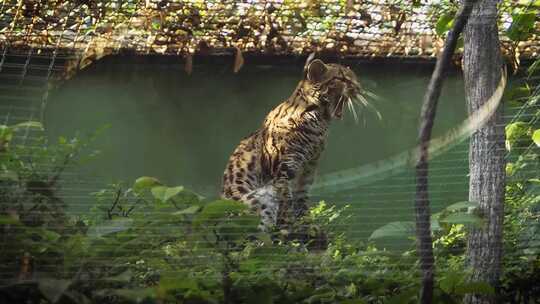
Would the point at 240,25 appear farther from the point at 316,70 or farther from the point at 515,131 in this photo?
the point at 515,131

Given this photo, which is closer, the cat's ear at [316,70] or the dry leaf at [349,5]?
the dry leaf at [349,5]

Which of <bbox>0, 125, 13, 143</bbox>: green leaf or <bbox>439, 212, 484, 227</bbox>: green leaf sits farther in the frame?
<bbox>439, 212, 484, 227</bbox>: green leaf

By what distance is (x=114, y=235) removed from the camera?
3.48 m

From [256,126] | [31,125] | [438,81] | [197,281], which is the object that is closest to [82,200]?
[31,125]

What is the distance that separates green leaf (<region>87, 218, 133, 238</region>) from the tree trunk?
1598 millimetres

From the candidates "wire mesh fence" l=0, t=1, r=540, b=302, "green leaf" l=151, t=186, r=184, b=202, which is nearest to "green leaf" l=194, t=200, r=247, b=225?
"wire mesh fence" l=0, t=1, r=540, b=302

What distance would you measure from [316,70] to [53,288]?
10.6 ft

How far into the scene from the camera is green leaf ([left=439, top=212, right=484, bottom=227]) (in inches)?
142

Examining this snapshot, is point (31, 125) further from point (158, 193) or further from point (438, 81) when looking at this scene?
point (438, 81)

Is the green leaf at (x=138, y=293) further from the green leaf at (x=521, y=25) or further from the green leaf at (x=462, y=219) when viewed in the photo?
the green leaf at (x=521, y=25)

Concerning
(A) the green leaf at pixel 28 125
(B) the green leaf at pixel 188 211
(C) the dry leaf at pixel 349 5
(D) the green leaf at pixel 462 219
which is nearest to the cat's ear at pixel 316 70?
(C) the dry leaf at pixel 349 5

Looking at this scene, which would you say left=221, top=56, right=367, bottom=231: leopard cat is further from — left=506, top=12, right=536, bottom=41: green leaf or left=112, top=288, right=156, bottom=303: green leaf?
left=112, top=288, right=156, bottom=303: green leaf

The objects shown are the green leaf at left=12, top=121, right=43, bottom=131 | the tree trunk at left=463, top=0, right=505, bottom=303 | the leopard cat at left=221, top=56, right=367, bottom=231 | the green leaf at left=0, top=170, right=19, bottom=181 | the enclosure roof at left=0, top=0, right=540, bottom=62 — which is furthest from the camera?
the leopard cat at left=221, top=56, right=367, bottom=231

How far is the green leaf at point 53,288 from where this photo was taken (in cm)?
305
